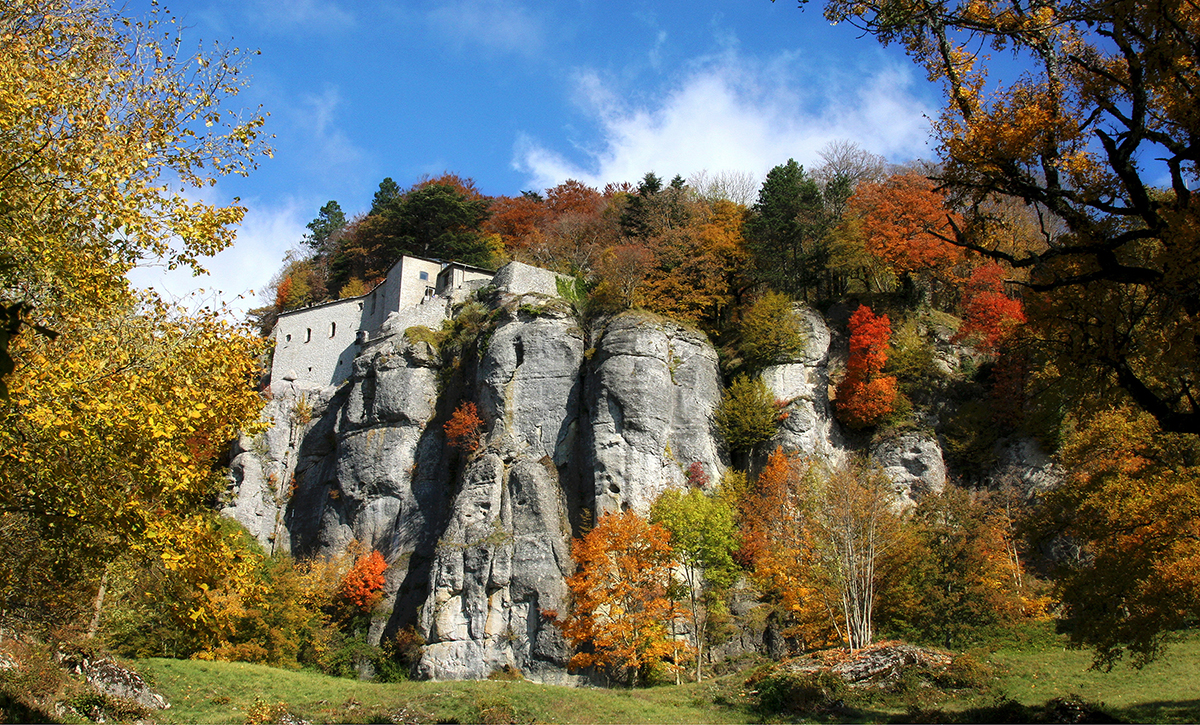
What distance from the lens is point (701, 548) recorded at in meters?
31.7

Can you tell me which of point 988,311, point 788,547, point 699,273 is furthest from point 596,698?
point 988,311

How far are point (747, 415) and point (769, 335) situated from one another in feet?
15.0

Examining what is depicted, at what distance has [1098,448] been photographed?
2150 centimetres

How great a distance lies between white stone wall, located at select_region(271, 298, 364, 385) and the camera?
1964 inches

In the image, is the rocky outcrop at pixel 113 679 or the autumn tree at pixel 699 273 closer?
the rocky outcrop at pixel 113 679

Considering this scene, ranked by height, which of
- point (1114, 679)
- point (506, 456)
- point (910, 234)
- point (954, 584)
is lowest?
point (1114, 679)

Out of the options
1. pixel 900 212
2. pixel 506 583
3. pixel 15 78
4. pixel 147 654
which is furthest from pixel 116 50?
pixel 900 212

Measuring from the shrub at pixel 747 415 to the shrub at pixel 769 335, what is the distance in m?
1.38

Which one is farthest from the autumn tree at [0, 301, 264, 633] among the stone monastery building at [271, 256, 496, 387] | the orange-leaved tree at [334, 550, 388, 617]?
the stone monastery building at [271, 256, 496, 387]

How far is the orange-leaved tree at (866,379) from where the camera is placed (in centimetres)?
3884

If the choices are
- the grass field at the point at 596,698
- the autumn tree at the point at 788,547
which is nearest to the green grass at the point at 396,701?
the grass field at the point at 596,698

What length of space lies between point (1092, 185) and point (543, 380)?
3109cm

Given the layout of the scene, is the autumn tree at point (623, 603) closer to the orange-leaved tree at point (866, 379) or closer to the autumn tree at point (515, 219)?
the orange-leaved tree at point (866, 379)

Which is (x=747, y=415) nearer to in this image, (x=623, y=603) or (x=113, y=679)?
(x=623, y=603)
